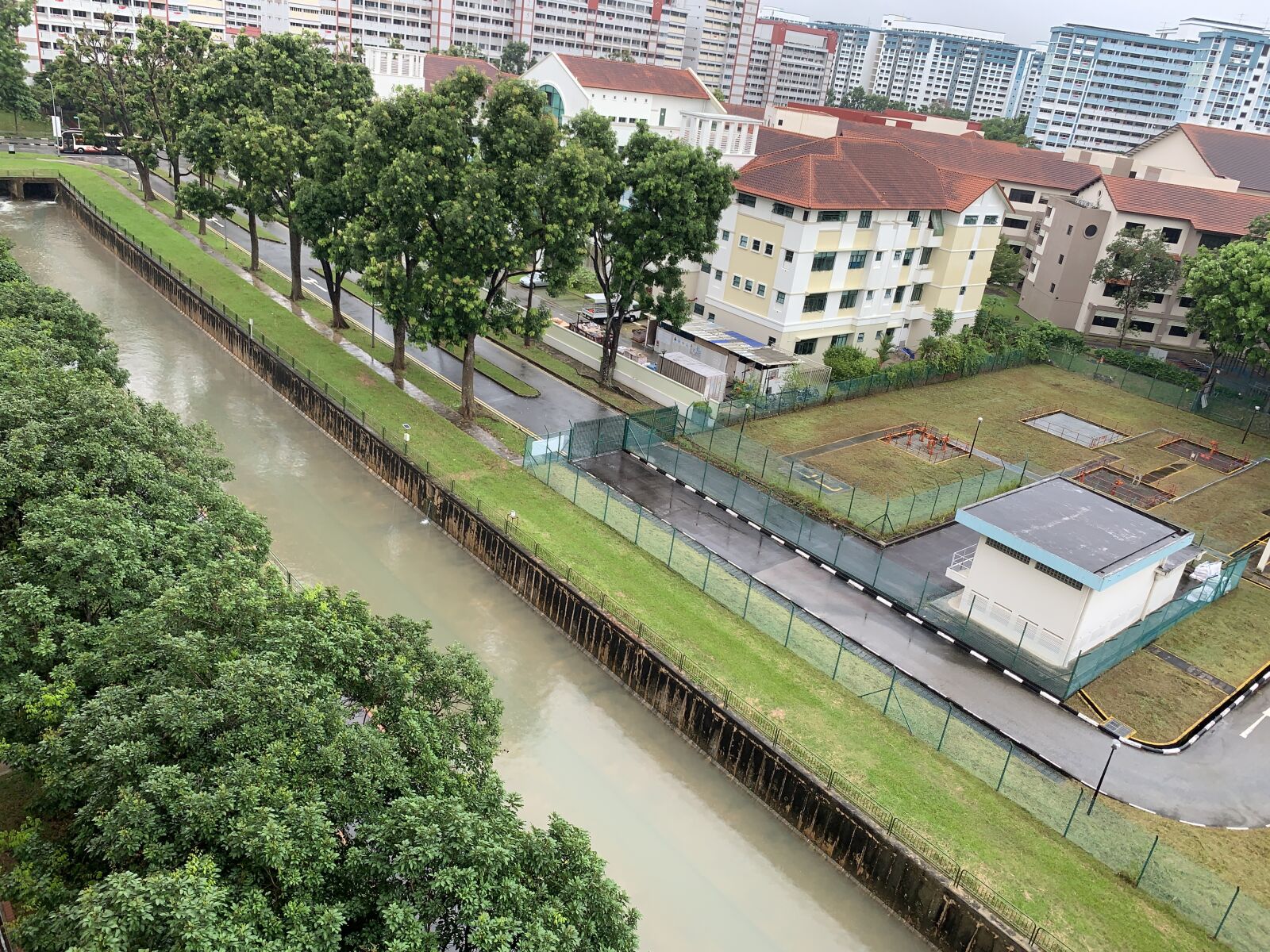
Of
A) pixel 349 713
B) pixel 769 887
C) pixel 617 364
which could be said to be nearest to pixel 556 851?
pixel 349 713

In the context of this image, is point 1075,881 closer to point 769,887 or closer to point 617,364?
point 769,887

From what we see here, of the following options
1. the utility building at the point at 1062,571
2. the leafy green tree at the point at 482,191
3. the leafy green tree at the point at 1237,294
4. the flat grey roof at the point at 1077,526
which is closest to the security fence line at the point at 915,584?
the utility building at the point at 1062,571

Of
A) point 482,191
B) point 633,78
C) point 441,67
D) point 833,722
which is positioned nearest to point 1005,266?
point 633,78

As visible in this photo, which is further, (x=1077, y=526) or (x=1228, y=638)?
(x=1228, y=638)

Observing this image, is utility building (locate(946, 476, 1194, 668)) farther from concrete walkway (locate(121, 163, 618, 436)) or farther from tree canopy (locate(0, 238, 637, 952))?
concrete walkway (locate(121, 163, 618, 436))

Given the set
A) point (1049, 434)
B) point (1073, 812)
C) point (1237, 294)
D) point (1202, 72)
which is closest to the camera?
point (1073, 812)

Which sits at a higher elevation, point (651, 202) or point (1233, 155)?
point (1233, 155)

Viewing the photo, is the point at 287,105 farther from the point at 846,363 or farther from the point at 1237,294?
the point at 1237,294

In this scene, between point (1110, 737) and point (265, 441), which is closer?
point (1110, 737)
